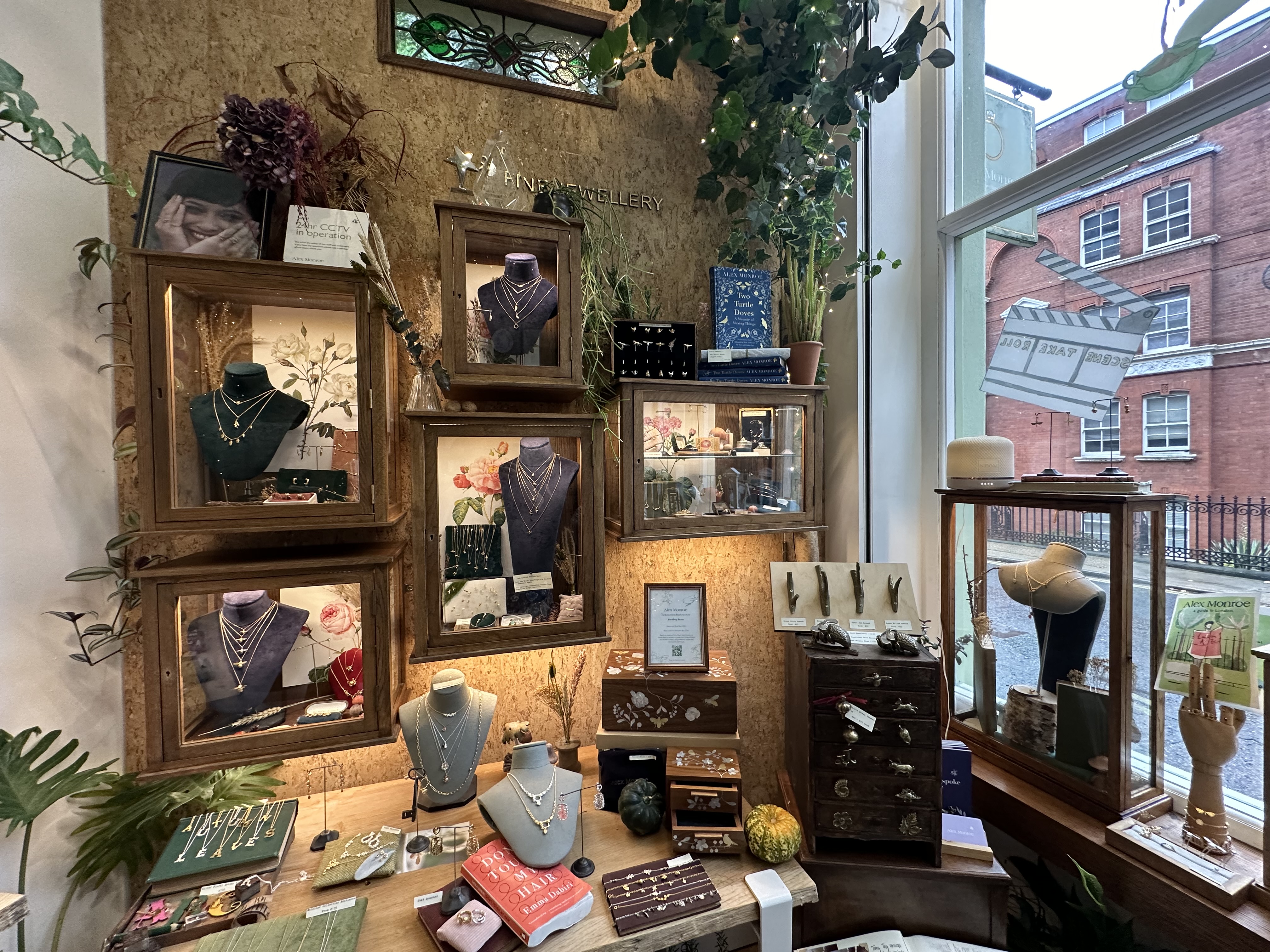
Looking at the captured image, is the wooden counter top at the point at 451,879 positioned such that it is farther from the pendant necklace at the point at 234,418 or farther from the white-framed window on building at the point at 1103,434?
the white-framed window on building at the point at 1103,434

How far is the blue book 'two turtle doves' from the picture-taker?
5.51 ft

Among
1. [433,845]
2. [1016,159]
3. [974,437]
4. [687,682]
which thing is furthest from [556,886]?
[1016,159]

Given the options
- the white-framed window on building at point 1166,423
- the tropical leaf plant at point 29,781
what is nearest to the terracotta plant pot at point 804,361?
the white-framed window on building at point 1166,423

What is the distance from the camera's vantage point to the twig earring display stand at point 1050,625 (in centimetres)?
128

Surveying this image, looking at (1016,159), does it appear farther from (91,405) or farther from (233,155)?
(91,405)

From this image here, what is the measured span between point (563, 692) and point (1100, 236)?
2003 mm

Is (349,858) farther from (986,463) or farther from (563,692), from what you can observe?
(986,463)

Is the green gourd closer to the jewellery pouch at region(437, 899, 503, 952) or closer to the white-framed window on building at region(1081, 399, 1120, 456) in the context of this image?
the jewellery pouch at region(437, 899, 503, 952)

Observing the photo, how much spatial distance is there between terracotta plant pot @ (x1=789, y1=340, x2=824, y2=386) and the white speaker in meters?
0.46

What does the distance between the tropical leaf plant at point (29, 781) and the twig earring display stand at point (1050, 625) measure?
2.23 m

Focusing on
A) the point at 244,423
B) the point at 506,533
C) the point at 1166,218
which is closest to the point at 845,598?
the point at 506,533

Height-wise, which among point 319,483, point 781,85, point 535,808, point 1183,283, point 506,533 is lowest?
point 535,808

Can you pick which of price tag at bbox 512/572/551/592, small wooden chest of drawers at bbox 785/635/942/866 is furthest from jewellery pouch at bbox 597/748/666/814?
price tag at bbox 512/572/551/592

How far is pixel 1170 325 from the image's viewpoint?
1261mm
